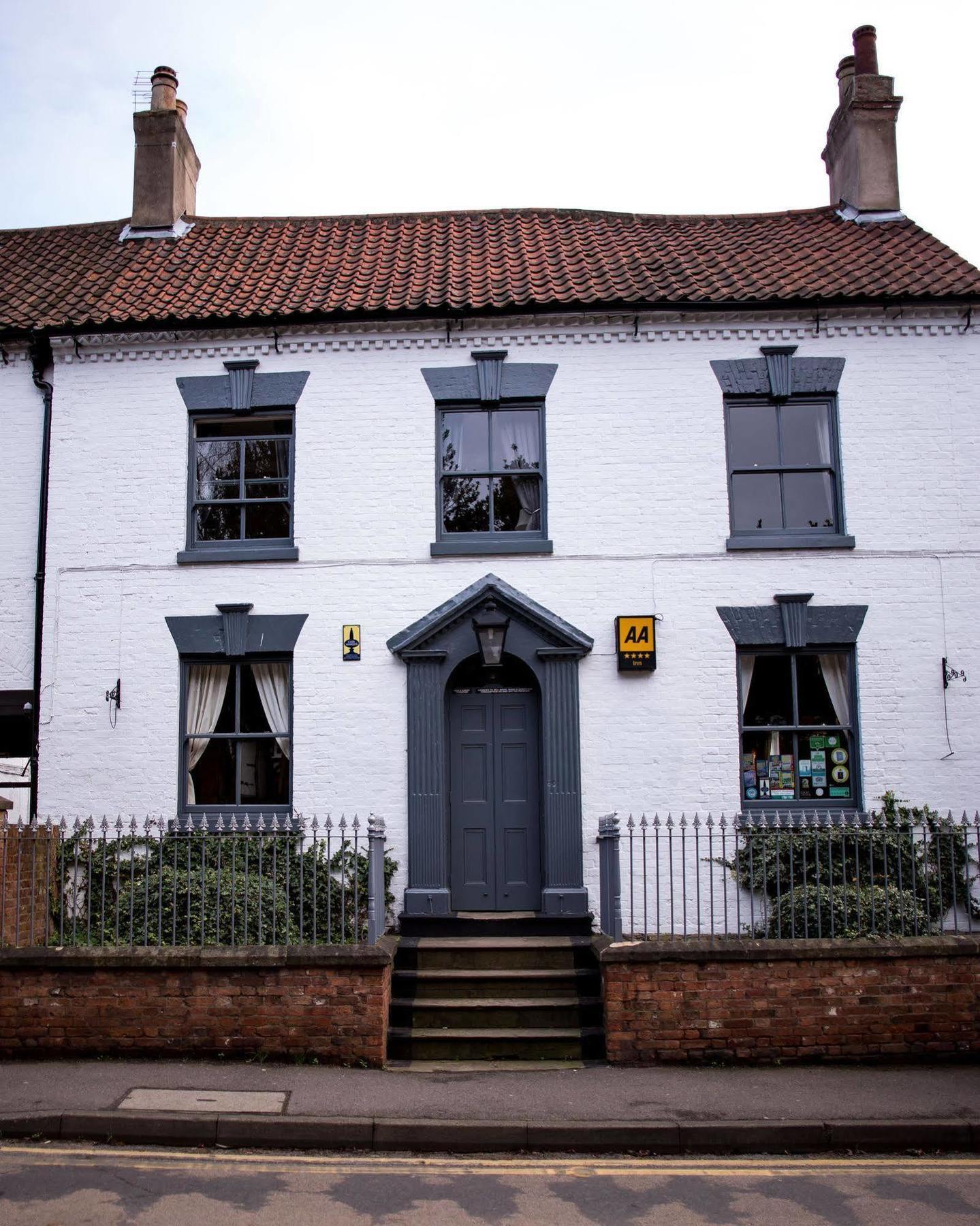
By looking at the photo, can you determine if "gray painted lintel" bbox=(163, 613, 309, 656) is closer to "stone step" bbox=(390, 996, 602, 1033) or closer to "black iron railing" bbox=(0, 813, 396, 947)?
"black iron railing" bbox=(0, 813, 396, 947)

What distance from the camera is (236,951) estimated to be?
29.2 ft

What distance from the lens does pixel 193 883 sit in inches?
414

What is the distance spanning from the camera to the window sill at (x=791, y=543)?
1196 centimetres

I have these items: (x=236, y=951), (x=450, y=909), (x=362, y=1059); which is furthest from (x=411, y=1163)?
(x=450, y=909)

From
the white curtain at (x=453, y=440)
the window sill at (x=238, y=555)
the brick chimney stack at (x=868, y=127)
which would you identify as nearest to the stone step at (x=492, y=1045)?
the window sill at (x=238, y=555)

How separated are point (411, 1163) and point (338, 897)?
4.37 m

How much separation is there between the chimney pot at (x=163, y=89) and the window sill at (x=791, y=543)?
10.1m

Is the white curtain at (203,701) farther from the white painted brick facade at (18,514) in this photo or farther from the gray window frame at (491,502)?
the gray window frame at (491,502)

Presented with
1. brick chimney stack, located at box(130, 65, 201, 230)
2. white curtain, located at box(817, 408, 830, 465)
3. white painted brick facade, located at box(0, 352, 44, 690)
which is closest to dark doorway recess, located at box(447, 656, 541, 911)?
white curtain, located at box(817, 408, 830, 465)

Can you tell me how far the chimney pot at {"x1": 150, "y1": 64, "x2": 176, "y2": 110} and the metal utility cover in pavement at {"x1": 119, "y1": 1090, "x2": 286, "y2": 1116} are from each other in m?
13.1

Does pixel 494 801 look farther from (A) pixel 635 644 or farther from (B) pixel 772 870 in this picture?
(B) pixel 772 870

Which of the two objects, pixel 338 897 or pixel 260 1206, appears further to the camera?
pixel 338 897

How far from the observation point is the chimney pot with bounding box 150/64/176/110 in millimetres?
15547

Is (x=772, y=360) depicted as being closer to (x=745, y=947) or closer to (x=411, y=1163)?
(x=745, y=947)
